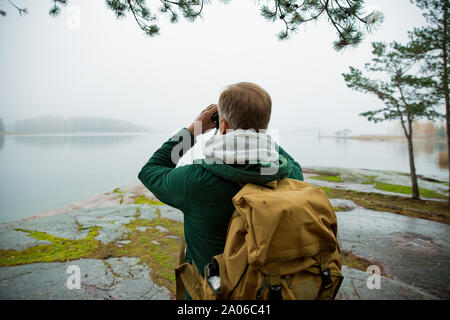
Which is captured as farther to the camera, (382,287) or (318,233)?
(382,287)

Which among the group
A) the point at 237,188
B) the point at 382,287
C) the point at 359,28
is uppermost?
the point at 359,28

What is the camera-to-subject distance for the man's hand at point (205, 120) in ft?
4.07

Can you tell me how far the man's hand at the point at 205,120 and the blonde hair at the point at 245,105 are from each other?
0.18 meters

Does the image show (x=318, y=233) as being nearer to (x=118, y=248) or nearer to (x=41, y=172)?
(x=118, y=248)

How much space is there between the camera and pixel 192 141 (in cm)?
127

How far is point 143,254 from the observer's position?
13.2 ft

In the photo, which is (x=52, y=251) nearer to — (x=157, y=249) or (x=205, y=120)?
(x=157, y=249)

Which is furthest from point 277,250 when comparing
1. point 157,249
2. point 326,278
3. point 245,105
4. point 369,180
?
point 369,180

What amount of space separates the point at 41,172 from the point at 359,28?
86.1 feet

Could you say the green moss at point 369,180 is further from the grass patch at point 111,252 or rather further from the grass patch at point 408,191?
the grass patch at point 111,252

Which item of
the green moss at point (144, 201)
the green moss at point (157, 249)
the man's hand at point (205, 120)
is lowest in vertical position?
the green moss at point (157, 249)

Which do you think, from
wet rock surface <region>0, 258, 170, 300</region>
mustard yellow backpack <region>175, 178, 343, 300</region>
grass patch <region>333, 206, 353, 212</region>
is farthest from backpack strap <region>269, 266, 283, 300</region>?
grass patch <region>333, 206, 353, 212</region>

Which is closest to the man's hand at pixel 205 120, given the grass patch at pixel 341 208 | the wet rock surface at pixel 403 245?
the wet rock surface at pixel 403 245

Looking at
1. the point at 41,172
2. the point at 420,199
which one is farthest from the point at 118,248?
the point at 41,172
